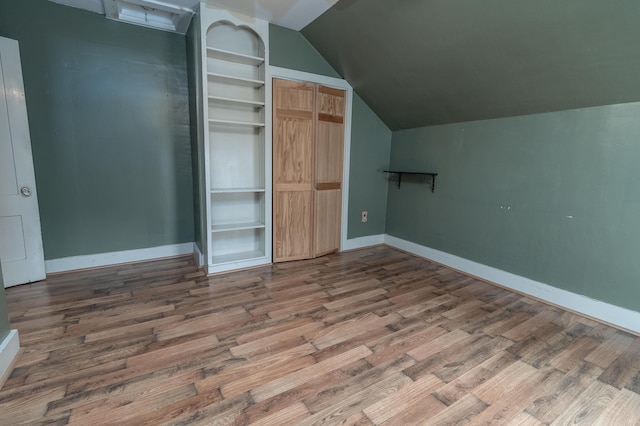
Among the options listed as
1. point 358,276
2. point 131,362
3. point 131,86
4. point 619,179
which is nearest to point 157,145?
point 131,86

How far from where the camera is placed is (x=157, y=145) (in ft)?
10.8

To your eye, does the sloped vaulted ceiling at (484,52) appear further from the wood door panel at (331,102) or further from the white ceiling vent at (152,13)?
the white ceiling vent at (152,13)

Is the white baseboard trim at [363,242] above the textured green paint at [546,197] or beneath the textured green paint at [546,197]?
beneath

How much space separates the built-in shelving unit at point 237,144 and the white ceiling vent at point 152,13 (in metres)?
0.32

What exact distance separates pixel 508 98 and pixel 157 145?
3603 mm

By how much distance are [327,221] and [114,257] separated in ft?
8.05

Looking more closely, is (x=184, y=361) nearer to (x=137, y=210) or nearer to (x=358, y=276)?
(x=358, y=276)

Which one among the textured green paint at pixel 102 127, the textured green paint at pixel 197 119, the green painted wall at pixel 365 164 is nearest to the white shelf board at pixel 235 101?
the textured green paint at pixel 197 119

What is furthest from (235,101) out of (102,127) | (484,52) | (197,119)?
(484,52)

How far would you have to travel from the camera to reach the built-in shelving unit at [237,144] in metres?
2.97

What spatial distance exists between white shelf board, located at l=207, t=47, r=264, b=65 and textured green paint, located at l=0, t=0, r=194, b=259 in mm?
626

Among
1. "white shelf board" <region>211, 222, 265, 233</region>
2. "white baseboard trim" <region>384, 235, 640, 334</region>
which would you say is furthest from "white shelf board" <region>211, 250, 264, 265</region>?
"white baseboard trim" <region>384, 235, 640, 334</region>

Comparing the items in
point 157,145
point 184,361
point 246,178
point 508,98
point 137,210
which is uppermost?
point 508,98

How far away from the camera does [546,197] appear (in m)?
2.56
